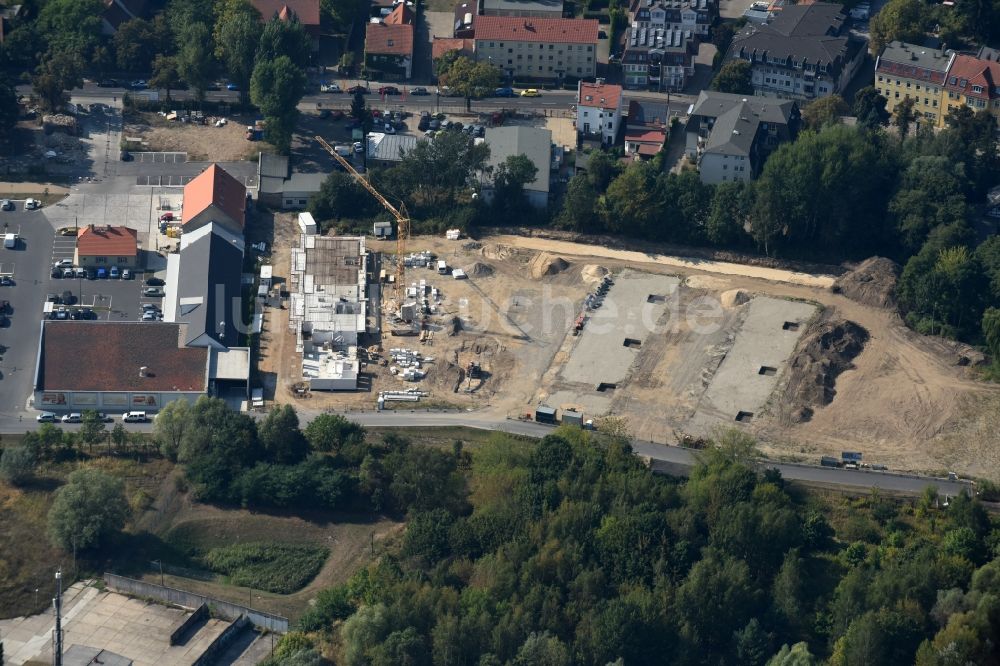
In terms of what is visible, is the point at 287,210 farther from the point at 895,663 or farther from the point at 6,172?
the point at 895,663

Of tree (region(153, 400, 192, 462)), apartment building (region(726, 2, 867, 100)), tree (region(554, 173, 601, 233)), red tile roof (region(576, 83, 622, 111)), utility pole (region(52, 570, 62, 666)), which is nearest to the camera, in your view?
utility pole (region(52, 570, 62, 666))

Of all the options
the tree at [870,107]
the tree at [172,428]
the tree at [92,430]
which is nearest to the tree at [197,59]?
the tree at [92,430]

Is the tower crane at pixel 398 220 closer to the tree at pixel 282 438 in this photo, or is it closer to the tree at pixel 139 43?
the tree at pixel 282 438

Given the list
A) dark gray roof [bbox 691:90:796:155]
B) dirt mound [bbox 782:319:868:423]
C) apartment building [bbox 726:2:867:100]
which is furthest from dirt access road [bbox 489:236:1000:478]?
apartment building [bbox 726:2:867:100]

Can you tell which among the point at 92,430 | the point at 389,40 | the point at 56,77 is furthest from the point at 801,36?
the point at 92,430

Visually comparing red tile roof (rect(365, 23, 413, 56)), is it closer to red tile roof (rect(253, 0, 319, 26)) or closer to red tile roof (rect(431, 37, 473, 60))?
red tile roof (rect(431, 37, 473, 60))

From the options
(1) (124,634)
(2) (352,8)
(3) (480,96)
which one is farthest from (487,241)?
(1) (124,634)
